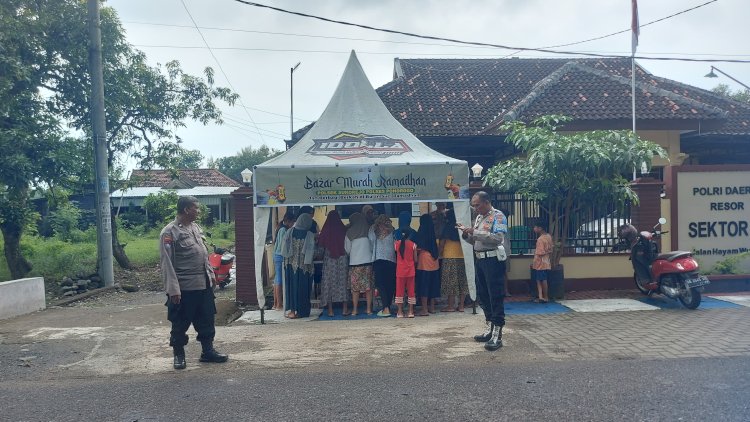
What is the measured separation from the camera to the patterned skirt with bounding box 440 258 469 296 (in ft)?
30.4

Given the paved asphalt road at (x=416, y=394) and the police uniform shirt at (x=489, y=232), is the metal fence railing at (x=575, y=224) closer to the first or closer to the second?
the police uniform shirt at (x=489, y=232)

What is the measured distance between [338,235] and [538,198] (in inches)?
137

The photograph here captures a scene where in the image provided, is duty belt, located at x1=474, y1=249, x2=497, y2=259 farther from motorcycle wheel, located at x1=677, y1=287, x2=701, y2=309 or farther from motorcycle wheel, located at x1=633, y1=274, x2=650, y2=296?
motorcycle wheel, located at x1=633, y1=274, x2=650, y2=296

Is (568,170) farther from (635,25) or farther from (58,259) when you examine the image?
(58,259)

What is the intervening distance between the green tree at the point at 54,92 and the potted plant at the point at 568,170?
8.99 meters

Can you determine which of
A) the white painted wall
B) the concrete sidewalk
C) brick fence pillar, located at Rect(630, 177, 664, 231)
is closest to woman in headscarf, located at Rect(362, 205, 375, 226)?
the concrete sidewalk

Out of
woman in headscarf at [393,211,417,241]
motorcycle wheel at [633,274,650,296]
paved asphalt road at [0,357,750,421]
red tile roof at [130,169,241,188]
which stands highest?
red tile roof at [130,169,241,188]

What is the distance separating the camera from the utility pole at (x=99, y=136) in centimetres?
1226

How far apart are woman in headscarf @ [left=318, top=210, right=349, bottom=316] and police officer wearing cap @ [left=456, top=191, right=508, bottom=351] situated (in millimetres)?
2794

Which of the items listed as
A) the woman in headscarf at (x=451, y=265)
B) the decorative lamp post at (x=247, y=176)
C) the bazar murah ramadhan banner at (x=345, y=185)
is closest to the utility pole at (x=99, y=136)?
the decorative lamp post at (x=247, y=176)

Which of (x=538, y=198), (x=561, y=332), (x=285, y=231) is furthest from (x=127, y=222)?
(x=561, y=332)

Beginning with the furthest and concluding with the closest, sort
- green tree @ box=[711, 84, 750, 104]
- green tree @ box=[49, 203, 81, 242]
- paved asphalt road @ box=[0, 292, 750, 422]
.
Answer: green tree @ box=[711, 84, 750, 104]
green tree @ box=[49, 203, 81, 242]
paved asphalt road @ box=[0, 292, 750, 422]

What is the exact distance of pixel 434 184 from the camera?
8.94 metres

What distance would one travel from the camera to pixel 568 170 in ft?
32.2
